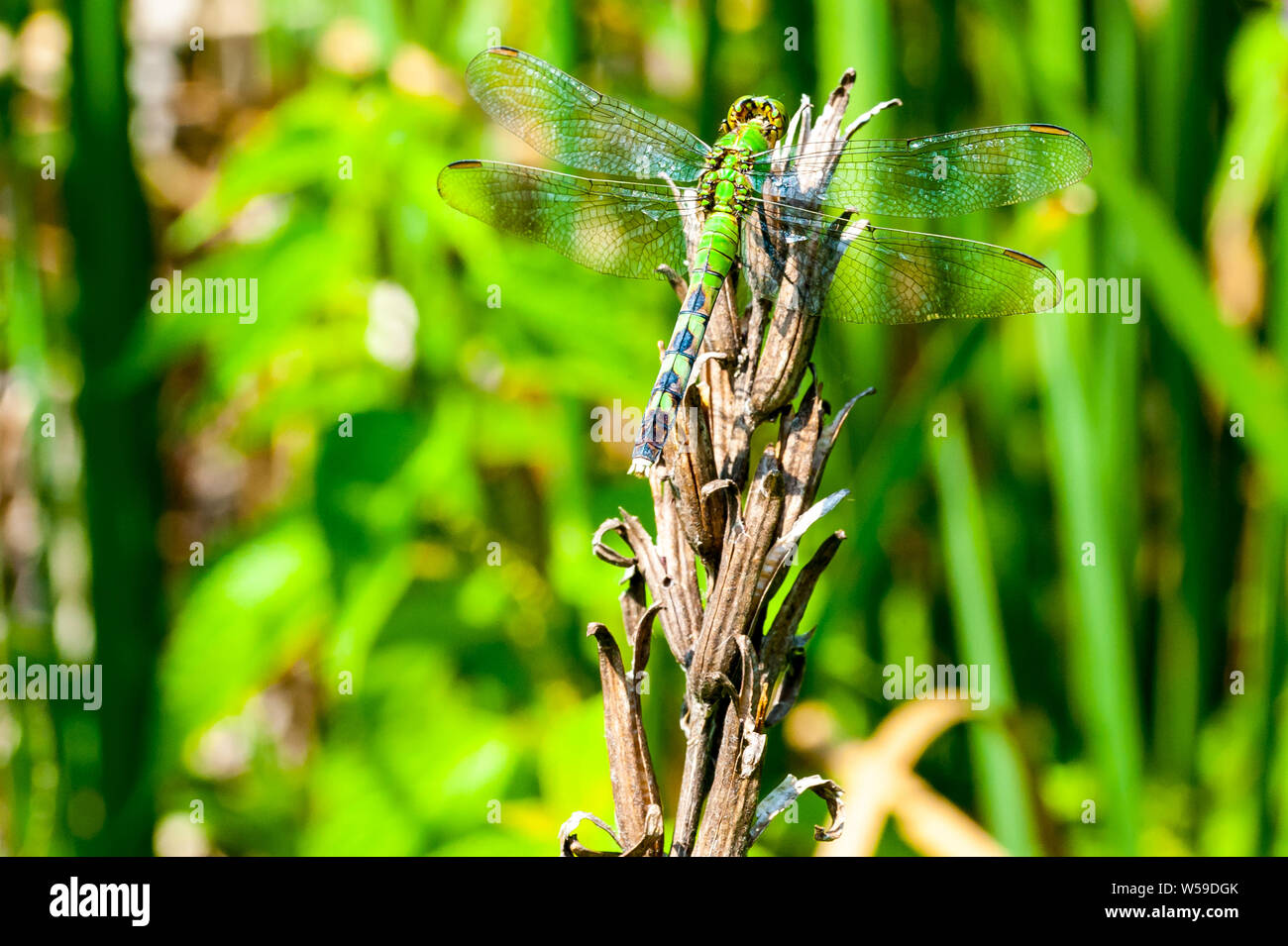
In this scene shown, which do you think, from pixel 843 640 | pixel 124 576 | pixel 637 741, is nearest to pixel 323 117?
pixel 124 576

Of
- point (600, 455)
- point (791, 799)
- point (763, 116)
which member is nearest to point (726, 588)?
point (791, 799)

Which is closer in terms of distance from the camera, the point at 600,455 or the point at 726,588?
the point at 726,588

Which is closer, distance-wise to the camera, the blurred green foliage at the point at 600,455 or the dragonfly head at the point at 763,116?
the dragonfly head at the point at 763,116

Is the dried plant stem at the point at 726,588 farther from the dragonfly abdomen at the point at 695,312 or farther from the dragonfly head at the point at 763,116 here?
the dragonfly head at the point at 763,116

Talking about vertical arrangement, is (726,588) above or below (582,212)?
below

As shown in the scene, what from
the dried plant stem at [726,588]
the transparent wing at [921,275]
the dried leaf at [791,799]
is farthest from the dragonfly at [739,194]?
the dried leaf at [791,799]

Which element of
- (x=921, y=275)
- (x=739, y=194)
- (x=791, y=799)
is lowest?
(x=791, y=799)

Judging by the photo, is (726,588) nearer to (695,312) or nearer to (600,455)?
(695,312)

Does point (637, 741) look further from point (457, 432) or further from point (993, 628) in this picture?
point (993, 628)
